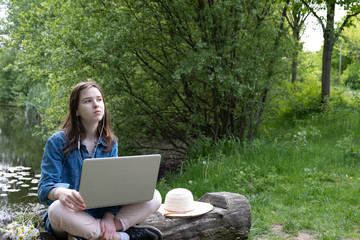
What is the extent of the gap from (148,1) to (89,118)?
194 inches

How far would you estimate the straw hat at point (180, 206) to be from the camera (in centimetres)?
379

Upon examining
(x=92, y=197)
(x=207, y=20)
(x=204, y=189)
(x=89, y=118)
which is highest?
(x=207, y=20)

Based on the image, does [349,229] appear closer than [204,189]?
Yes

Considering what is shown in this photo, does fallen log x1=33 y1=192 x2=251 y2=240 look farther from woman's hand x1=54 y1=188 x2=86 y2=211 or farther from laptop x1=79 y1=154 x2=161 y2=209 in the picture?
woman's hand x1=54 y1=188 x2=86 y2=211

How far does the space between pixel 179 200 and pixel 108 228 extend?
1.04 m

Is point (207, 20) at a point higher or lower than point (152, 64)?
higher

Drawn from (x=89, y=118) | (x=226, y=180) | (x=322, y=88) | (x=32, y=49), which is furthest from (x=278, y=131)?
(x=89, y=118)

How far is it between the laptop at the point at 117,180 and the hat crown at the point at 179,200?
88 centimetres

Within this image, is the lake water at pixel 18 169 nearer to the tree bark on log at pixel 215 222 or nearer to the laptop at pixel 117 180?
the laptop at pixel 117 180

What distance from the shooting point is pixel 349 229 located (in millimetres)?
4410

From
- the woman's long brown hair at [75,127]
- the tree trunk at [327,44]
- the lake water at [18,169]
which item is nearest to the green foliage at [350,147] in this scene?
the tree trunk at [327,44]

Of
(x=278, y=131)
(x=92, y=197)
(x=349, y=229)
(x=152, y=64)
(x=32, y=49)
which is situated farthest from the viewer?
(x=278, y=131)

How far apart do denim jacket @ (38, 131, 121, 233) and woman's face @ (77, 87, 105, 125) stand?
0.19 metres

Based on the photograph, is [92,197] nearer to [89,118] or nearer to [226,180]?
[89,118]
